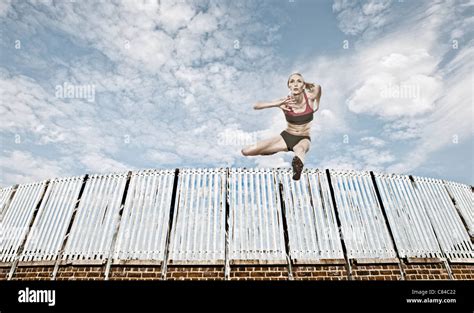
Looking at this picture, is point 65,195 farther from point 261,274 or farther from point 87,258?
point 261,274

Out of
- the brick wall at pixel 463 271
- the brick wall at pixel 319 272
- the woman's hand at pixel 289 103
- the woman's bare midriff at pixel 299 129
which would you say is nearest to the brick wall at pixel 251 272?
the brick wall at pixel 319 272

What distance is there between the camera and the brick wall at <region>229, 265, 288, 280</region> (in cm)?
577

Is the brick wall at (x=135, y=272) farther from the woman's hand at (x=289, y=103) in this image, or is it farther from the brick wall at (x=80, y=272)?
the woman's hand at (x=289, y=103)

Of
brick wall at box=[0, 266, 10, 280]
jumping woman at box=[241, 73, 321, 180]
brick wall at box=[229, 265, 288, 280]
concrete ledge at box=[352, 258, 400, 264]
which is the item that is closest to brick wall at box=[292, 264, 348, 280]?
brick wall at box=[229, 265, 288, 280]

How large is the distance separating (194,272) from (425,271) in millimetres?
5098

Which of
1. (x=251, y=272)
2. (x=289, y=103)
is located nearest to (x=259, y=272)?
(x=251, y=272)

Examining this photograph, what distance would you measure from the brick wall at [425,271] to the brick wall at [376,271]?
0.26 m

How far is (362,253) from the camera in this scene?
6082 mm

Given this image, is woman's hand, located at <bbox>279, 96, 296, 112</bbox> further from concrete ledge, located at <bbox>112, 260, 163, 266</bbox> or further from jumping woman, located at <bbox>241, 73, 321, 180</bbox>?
→ concrete ledge, located at <bbox>112, 260, 163, 266</bbox>

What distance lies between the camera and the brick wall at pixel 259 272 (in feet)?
18.9

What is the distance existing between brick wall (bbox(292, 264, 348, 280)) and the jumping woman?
4.99 m
